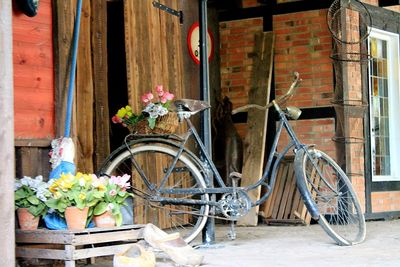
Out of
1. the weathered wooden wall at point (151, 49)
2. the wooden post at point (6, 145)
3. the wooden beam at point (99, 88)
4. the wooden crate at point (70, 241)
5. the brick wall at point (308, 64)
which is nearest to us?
the wooden post at point (6, 145)

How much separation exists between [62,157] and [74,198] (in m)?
0.41

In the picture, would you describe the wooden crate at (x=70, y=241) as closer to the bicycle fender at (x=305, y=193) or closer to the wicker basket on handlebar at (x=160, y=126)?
the wicker basket on handlebar at (x=160, y=126)

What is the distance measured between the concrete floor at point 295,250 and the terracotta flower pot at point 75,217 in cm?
70

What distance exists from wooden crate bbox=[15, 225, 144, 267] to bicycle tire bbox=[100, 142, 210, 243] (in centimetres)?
109

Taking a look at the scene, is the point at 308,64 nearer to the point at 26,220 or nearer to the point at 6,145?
the point at 26,220

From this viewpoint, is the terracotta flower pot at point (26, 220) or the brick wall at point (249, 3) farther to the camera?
the brick wall at point (249, 3)

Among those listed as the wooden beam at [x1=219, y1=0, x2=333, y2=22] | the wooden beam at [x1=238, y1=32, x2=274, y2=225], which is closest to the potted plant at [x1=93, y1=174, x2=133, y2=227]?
the wooden beam at [x1=238, y1=32, x2=274, y2=225]

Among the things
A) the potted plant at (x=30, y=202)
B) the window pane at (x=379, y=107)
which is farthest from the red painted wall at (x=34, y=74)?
the window pane at (x=379, y=107)

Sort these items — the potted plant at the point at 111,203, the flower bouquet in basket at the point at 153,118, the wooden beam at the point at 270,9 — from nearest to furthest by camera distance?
the potted plant at the point at 111,203
the flower bouquet in basket at the point at 153,118
the wooden beam at the point at 270,9

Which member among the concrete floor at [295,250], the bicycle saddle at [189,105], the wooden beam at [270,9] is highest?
the wooden beam at [270,9]

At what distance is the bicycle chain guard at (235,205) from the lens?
17.1 ft

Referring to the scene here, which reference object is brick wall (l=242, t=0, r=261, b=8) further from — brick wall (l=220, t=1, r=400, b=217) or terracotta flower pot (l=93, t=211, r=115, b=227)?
terracotta flower pot (l=93, t=211, r=115, b=227)

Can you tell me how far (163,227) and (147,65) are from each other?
143cm

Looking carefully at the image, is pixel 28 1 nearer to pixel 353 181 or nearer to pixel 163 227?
pixel 163 227
